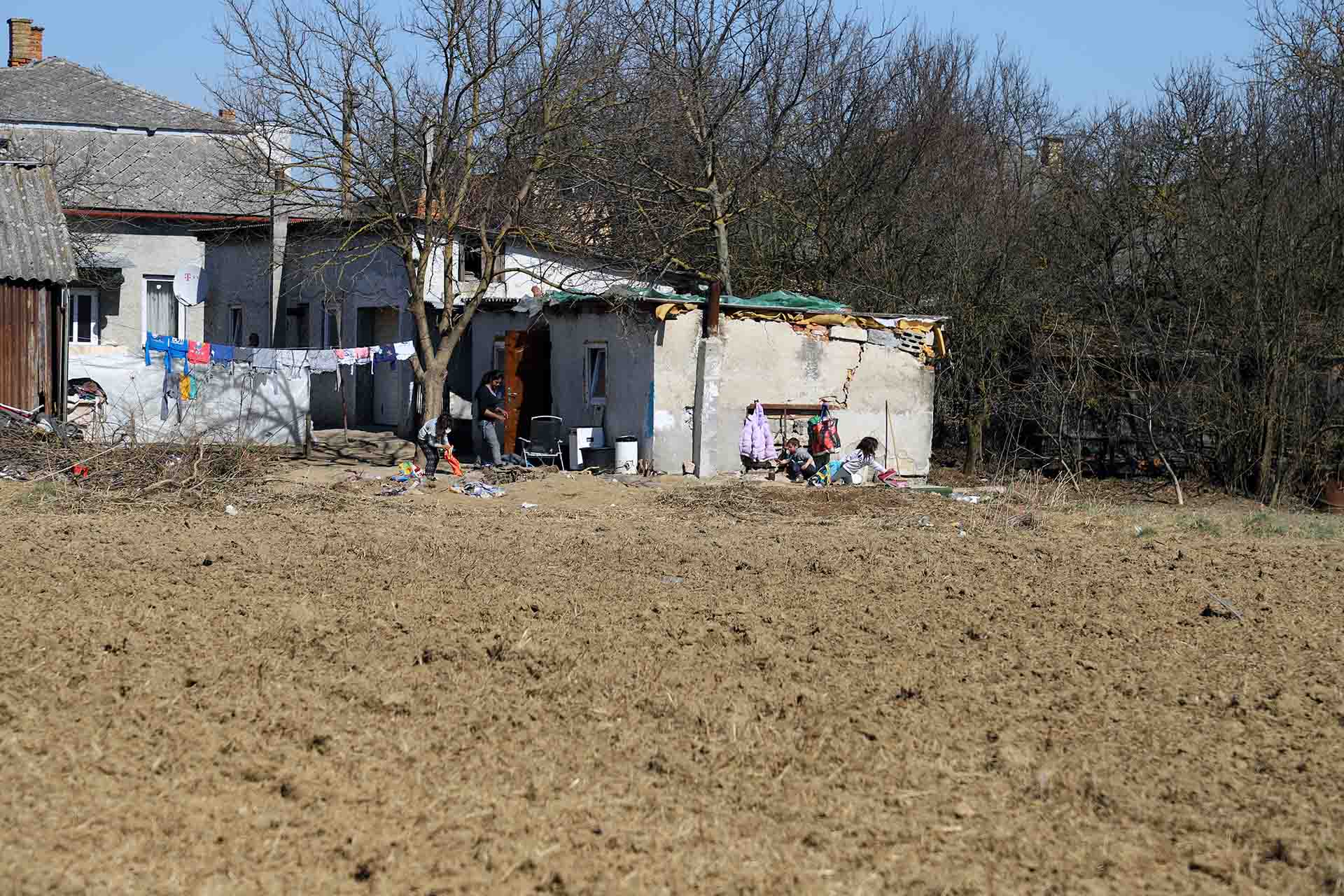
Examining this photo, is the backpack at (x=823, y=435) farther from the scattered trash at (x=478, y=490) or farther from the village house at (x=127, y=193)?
the village house at (x=127, y=193)

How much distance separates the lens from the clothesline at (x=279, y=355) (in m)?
22.0

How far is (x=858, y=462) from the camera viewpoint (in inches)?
819

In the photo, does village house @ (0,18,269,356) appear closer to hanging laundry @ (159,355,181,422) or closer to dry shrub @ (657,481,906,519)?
hanging laundry @ (159,355,181,422)

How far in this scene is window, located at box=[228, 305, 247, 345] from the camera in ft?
92.8

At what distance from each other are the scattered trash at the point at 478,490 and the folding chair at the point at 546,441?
133 inches

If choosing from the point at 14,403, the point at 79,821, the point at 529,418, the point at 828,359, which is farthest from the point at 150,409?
the point at 79,821

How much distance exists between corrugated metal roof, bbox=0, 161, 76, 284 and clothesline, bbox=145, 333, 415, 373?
100 inches

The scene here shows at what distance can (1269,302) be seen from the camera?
20.9 metres

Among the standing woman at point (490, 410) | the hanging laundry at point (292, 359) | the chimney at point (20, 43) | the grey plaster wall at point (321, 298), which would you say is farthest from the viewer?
the chimney at point (20, 43)

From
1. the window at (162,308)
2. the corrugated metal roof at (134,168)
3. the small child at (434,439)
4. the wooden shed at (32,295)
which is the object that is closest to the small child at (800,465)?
the small child at (434,439)

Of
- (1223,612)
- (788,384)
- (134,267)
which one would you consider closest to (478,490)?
(788,384)

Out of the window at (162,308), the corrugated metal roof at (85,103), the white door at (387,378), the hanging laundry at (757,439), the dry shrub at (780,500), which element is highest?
the corrugated metal roof at (85,103)

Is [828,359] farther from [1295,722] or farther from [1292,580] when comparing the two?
[1295,722]

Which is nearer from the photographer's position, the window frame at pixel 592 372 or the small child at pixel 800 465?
the small child at pixel 800 465
